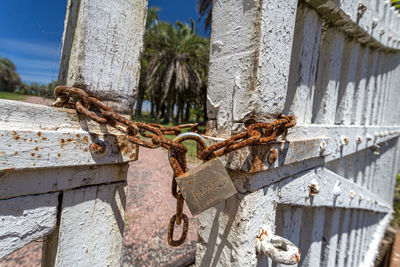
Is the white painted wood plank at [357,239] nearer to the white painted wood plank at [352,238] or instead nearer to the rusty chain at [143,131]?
the white painted wood plank at [352,238]

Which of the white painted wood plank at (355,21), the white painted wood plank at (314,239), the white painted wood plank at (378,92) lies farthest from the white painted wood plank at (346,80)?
the white painted wood plank at (378,92)

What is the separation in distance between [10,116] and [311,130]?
146 centimetres

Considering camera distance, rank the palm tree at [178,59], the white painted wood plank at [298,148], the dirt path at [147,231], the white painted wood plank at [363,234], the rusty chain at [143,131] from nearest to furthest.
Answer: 1. the rusty chain at [143,131]
2. the white painted wood plank at [298,148]
3. the dirt path at [147,231]
4. the white painted wood plank at [363,234]
5. the palm tree at [178,59]

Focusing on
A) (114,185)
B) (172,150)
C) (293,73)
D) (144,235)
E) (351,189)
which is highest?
(293,73)

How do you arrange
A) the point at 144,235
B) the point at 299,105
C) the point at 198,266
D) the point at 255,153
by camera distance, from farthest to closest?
the point at 144,235 → the point at 299,105 → the point at 198,266 → the point at 255,153

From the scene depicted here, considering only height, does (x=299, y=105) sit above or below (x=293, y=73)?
below

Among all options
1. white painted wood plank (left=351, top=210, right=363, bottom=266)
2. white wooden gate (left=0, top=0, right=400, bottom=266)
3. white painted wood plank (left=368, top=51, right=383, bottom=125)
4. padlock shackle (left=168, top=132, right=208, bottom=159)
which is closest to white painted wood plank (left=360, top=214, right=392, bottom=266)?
white painted wood plank (left=351, top=210, right=363, bottom=266)

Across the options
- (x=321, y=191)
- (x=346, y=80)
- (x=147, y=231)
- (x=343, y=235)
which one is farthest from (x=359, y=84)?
(x=147, y=231)

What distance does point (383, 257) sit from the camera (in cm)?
385

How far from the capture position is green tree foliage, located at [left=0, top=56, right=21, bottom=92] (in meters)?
0.62

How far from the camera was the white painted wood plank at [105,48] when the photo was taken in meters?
0.70

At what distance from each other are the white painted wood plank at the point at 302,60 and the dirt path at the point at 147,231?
6.78 feet

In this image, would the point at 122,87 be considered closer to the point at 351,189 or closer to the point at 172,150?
the point at 172,150

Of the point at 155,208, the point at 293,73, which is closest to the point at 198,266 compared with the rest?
the point at 293,73
